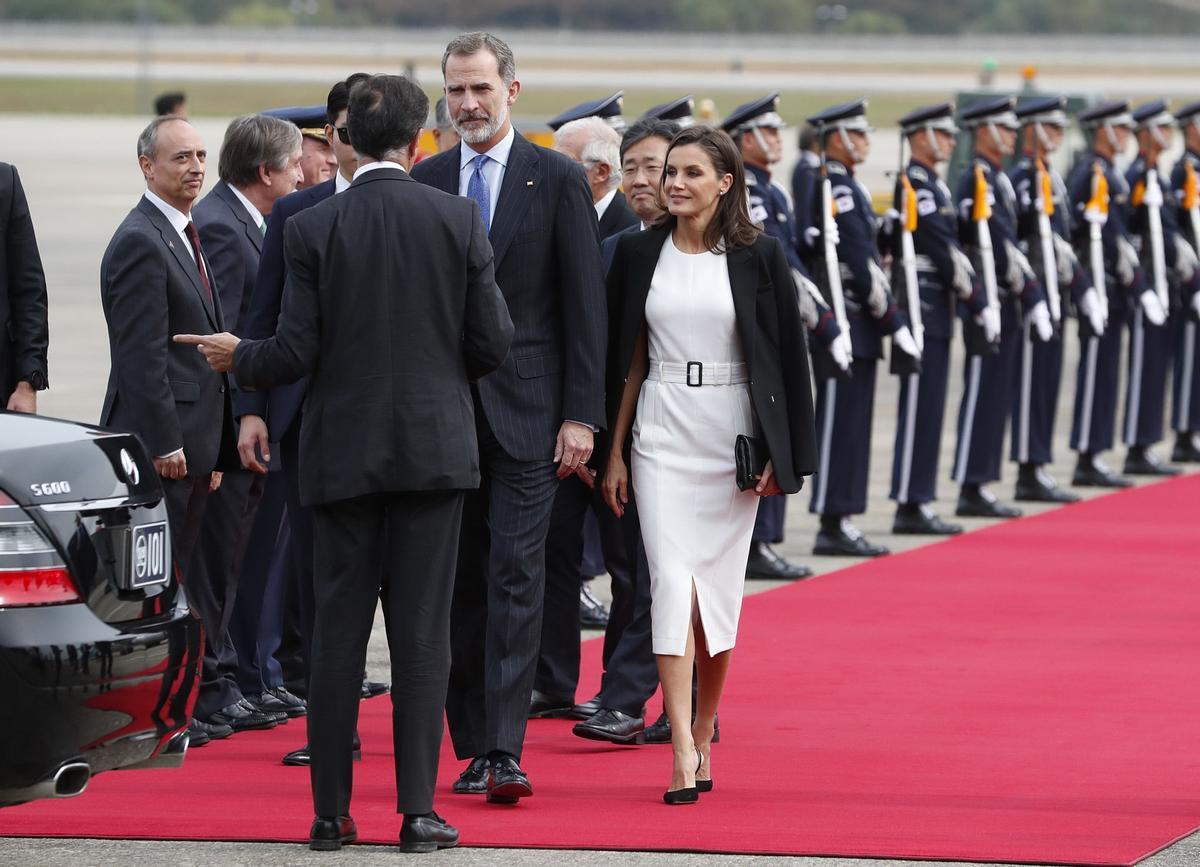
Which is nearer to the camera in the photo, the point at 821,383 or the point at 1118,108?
the point at 821,383

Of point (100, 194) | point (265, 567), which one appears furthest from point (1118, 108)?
point (100, 194)

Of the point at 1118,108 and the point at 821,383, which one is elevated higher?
the point at 1118,108

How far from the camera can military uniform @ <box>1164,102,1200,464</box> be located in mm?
13117

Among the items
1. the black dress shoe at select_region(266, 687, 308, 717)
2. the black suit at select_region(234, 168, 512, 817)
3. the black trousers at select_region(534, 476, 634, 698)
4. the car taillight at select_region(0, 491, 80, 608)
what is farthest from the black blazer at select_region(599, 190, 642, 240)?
the car taillight at select_region(0, 491, 80, 608)

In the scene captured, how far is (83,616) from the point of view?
4.23 metres

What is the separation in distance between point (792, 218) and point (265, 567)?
10.7 feet

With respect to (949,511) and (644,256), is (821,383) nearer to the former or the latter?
(949,511)

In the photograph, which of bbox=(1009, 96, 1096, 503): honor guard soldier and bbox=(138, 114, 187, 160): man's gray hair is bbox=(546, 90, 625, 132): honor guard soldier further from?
bbox=(1009, 96, 1096, 503): honor guard soldier

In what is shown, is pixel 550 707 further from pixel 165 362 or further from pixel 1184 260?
pixel 1184 260

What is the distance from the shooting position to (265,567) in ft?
22.1

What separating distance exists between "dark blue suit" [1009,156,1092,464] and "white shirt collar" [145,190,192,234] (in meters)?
6.38

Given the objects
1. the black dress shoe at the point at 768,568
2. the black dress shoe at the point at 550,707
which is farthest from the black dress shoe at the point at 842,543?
the black dress shoe at the point at 550,707

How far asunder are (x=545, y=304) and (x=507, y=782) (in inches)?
44.0

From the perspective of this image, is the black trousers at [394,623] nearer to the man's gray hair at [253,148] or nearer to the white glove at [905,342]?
the man's gray hair at [253,148]
